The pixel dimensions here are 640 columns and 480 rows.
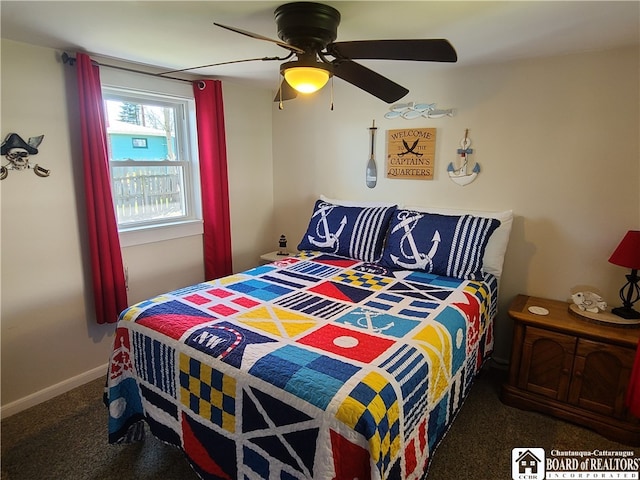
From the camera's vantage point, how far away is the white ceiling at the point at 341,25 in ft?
5.26

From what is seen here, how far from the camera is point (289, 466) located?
1.31 meters

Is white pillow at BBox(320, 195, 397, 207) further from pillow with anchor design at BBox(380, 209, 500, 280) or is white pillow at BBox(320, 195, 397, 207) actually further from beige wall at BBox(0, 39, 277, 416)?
beige wall at BBox(0, 39, 277, 416)

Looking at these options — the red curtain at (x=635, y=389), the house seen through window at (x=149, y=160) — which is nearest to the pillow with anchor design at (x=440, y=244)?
the red curtain at (x=635, y=389)

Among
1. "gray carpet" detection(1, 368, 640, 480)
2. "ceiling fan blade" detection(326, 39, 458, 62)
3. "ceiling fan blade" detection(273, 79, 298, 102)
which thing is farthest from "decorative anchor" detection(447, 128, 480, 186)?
"gray carpet" detection(1, 368, 640, 480)

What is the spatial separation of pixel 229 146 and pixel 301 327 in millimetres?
2140

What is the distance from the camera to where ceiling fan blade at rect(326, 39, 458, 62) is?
1.50m

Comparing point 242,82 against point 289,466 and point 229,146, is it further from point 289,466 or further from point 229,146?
point 289,466

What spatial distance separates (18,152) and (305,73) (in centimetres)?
173

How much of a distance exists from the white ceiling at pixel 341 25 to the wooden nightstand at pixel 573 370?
155 centimetres

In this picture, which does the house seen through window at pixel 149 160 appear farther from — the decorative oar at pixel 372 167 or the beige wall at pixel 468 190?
the decorative oar at pixel 372 167

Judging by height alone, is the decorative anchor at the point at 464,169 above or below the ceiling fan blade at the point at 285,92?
below

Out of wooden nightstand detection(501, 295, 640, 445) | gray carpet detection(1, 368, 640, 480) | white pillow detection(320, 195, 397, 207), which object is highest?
white pillow detection(320, 195, 397, 207)

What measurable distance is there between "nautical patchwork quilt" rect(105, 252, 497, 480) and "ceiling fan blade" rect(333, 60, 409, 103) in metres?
1.12

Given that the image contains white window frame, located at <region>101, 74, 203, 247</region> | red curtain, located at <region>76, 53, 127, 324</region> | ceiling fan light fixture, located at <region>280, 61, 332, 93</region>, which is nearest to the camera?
ceiling fan light fixture, located at <region>280, 61, 332, 93</region>
